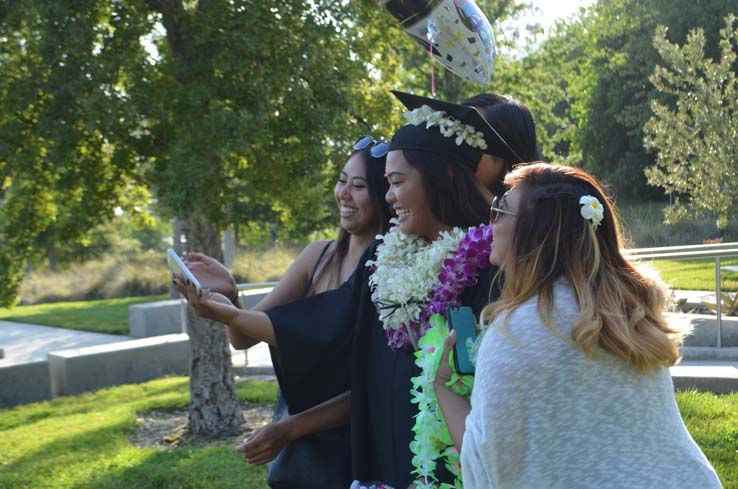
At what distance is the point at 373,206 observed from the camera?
→ 314cm

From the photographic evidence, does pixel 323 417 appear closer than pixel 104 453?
Yes

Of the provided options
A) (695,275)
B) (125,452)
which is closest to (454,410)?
(125,452)

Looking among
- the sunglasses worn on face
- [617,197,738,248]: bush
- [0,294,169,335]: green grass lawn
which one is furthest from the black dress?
[617,197,738,248]: bush

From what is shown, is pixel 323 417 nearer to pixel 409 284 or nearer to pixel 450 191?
pixel 409 284

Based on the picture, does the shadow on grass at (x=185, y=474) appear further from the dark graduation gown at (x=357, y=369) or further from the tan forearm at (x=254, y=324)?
the tan forearm at (x=254, y=324)

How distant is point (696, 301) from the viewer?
10.1 meters

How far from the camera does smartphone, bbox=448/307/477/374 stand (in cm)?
199

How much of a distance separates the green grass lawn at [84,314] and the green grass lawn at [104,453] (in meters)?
5.74

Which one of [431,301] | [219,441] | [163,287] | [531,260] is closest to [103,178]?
[219,441]

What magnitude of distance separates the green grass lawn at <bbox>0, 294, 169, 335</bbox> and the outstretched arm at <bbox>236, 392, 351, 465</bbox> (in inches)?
460

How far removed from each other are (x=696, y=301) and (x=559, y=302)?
9.09m

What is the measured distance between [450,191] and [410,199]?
0.12 meters

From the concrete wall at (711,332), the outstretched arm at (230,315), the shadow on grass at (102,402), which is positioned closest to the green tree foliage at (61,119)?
the shadow on grass at (102,402)

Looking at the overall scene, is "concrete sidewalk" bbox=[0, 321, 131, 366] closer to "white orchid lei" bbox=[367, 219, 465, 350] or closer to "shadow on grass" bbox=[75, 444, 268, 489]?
"shadow on grass" bbox=[75, 444, 268, 489]
